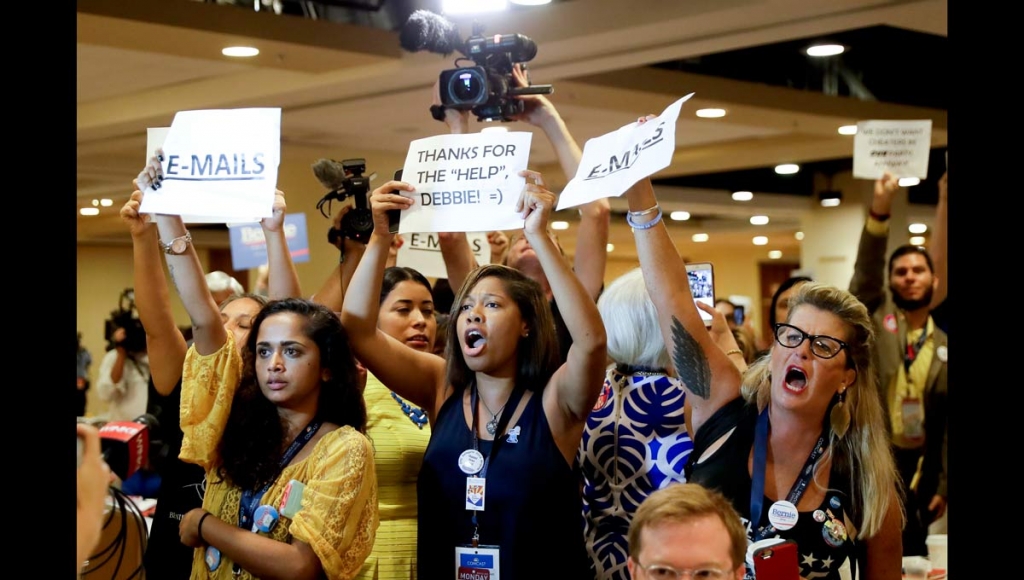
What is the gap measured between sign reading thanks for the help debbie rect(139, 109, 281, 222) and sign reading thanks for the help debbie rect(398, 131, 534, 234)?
0.33 meters

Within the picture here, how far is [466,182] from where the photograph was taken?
257 cm

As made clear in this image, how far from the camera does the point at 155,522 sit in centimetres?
265

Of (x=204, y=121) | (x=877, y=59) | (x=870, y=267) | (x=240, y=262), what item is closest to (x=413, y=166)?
(x=204, y=121)

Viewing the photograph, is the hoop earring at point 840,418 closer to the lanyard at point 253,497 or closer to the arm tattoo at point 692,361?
the arm tattoo at point 692,361

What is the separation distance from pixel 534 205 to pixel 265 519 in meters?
0.83

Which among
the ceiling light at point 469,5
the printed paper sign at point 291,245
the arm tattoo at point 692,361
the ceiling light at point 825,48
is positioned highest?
the ceiling light at point 825,48

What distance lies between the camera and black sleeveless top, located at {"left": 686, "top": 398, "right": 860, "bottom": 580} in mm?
2129

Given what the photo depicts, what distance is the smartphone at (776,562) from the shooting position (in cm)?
183

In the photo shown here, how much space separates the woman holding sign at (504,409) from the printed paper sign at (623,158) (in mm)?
93

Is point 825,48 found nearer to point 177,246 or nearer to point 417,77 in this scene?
point 417,77

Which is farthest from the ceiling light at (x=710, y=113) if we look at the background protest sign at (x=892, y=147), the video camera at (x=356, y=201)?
the video camera at (x=356, y=201)

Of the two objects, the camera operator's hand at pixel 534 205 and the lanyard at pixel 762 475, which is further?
the camera operator's hand at pixel 534 205

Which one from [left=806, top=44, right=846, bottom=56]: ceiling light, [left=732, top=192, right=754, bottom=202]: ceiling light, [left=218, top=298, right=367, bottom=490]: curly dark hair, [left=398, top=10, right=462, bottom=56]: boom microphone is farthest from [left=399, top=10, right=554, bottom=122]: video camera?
[left=732, top=192, right=754, bottom=202]: ceiling light
